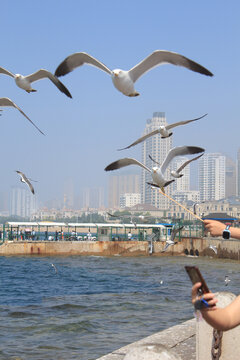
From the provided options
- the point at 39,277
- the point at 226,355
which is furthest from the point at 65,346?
the point at 39,277

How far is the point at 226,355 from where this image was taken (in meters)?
5.81

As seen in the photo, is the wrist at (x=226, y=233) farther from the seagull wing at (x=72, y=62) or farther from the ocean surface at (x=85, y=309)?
the ocean surface at (x=85, y=309)

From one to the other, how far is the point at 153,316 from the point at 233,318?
11850 millimetres

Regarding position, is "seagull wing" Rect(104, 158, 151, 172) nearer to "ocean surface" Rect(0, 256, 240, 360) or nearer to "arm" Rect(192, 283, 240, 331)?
"ocean surface" Rect(0, 256, 240, 360)

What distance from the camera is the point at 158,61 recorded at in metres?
9.36

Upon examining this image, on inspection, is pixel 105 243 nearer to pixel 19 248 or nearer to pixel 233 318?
pixel 19 248

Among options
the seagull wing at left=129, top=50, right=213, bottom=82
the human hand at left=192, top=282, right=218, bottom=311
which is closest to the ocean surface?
the seagull wing at left=129, top=50, right=213, bottom=82

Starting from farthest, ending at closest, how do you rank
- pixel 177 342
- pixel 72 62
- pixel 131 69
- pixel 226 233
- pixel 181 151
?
pixel 181 151 → pixel 72 62 → pixel 131 69 → pixel 177 342 → pixel 226 233

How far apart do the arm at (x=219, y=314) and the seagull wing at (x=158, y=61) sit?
6.03m

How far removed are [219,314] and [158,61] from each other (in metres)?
7.00

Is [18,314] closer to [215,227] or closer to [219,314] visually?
[215,227]

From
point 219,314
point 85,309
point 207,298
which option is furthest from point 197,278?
point 85,309

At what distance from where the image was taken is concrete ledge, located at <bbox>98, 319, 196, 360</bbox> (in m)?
7.32

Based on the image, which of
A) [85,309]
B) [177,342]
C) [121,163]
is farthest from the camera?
[85,309]
